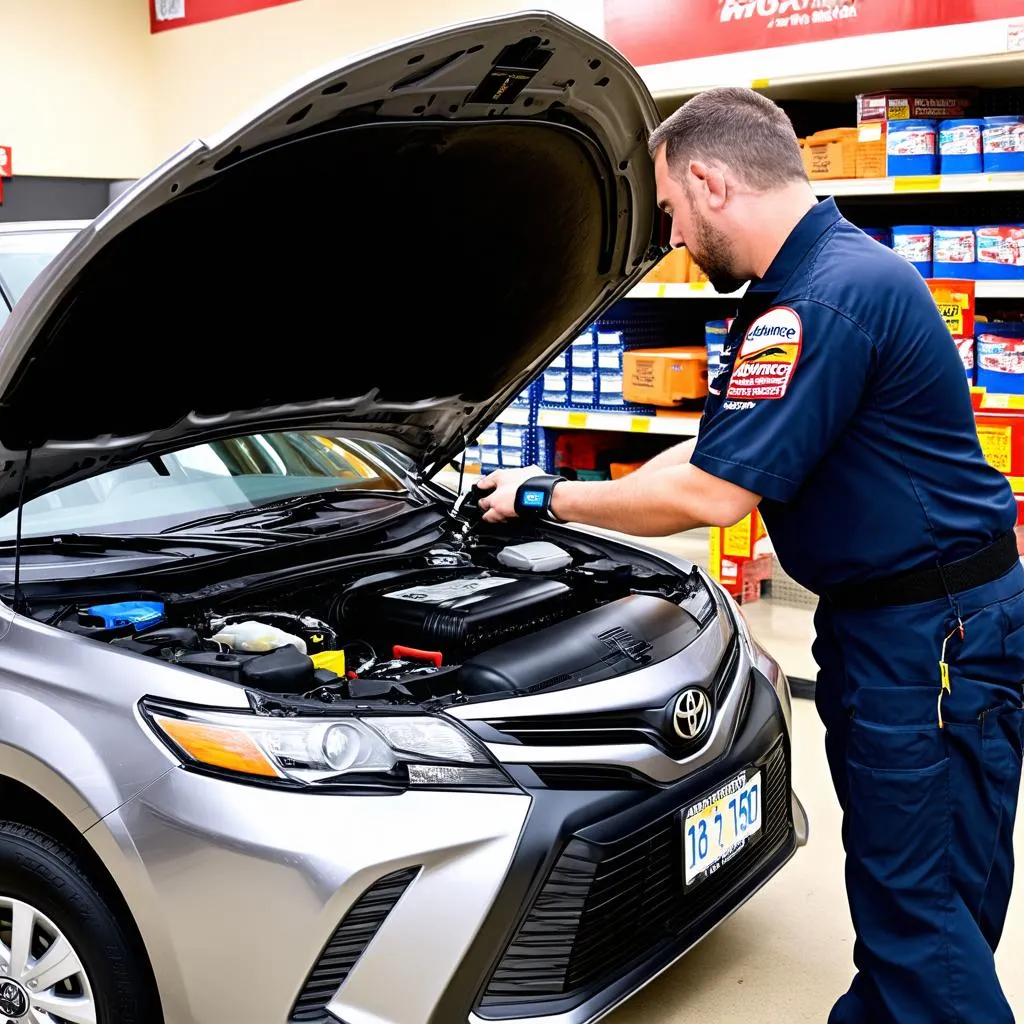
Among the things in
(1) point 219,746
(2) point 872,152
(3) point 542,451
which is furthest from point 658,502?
(3) point 542,451

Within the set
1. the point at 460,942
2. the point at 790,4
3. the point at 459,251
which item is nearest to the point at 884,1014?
the point at 460,942

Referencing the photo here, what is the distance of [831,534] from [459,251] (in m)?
0.94

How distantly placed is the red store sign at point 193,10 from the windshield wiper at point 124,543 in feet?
21.2

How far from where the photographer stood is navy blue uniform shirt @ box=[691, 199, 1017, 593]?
1.79 meters

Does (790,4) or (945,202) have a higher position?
(790,4)

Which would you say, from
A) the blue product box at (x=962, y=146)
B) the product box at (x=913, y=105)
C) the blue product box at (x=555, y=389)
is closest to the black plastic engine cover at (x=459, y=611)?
the blue product box at (x=962, y=146)

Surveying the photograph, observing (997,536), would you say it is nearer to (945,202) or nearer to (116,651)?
(116,651)

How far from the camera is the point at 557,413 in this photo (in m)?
5.25

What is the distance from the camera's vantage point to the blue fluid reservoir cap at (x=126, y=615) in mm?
1950

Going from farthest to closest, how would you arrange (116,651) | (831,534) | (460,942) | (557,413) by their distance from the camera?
(557,413), (831,534), (116,651), (460,942)

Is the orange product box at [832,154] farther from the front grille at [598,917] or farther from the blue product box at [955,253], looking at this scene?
the front grille at [598,917]

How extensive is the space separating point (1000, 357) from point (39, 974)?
336 centimetres

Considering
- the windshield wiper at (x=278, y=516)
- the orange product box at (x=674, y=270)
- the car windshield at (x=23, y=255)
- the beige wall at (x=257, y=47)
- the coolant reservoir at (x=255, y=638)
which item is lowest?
the coolant reservoir at (x=255, y=638)

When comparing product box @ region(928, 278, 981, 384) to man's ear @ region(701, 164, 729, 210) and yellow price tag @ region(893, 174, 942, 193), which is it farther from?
man's ear @ region(701, 164, 729, 210)
